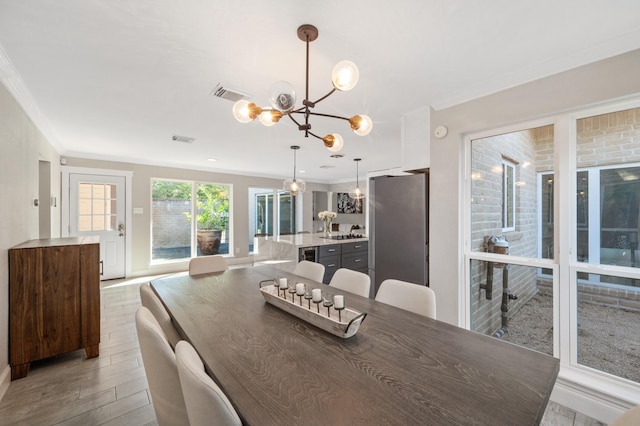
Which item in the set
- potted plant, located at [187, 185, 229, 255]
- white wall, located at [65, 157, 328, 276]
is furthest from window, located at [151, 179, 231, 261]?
white wall, located at [65, 157, 328, 276]

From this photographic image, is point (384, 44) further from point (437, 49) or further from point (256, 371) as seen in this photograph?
point (256, 371)

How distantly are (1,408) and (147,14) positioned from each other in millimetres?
2700

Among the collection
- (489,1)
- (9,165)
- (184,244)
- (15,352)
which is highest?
(489,1)

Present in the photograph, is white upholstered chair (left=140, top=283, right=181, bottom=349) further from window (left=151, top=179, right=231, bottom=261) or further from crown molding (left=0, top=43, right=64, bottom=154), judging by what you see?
window (left=151, top=179, right=231, bottom=261)

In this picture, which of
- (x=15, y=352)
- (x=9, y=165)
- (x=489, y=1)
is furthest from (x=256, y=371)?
(x=9, y=165)

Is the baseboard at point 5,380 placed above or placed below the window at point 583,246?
below

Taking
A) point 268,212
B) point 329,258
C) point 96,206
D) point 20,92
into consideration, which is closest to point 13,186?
point 20,92

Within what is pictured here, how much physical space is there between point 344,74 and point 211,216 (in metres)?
5.93

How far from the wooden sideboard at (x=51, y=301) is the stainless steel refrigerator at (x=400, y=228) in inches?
109

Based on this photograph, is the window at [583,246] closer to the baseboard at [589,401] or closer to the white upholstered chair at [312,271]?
the baseboard at [589,401]

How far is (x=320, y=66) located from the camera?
78.0 inches

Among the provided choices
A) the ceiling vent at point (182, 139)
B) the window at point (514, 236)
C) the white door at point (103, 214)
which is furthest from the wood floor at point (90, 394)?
the white door at point (103, 214)

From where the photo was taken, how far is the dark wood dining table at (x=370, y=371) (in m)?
0.74

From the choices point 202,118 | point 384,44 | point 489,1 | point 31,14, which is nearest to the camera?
point 489,1
